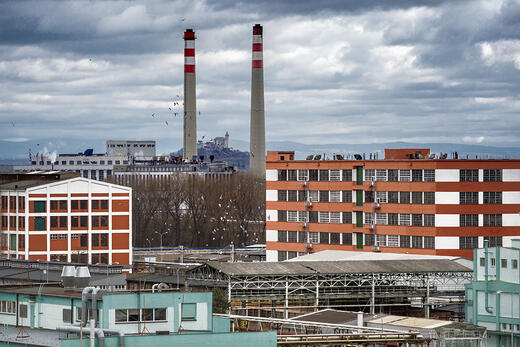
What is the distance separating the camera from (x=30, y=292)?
131 ft

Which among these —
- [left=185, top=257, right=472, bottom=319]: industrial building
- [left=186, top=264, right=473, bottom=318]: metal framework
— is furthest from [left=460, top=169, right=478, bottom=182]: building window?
[left=186, top=264, right=473, bottom=318]: metal framework

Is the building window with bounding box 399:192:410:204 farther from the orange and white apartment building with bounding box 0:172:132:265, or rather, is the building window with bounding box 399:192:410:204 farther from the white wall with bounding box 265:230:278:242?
the orange and white apartment building with bounding box 0:172:132:265

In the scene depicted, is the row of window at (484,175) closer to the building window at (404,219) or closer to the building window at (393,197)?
the building window at (404,219)

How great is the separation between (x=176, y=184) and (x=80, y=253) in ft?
267

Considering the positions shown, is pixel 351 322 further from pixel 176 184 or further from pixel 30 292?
pixel 176 184

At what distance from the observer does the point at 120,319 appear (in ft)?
119

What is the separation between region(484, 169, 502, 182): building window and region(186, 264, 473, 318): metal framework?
79.6 feet

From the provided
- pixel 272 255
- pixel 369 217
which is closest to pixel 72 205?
pixel 272 255

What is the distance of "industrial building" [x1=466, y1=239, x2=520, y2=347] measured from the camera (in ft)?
188

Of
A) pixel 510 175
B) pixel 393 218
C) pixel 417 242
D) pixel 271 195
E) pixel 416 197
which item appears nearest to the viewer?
pixel 510 175

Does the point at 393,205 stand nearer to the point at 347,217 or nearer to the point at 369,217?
the point at 369,217

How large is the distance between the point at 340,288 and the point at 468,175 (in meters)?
29.5

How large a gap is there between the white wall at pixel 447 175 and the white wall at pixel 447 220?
9.92 ft

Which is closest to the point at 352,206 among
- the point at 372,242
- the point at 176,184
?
the point at 372,242
